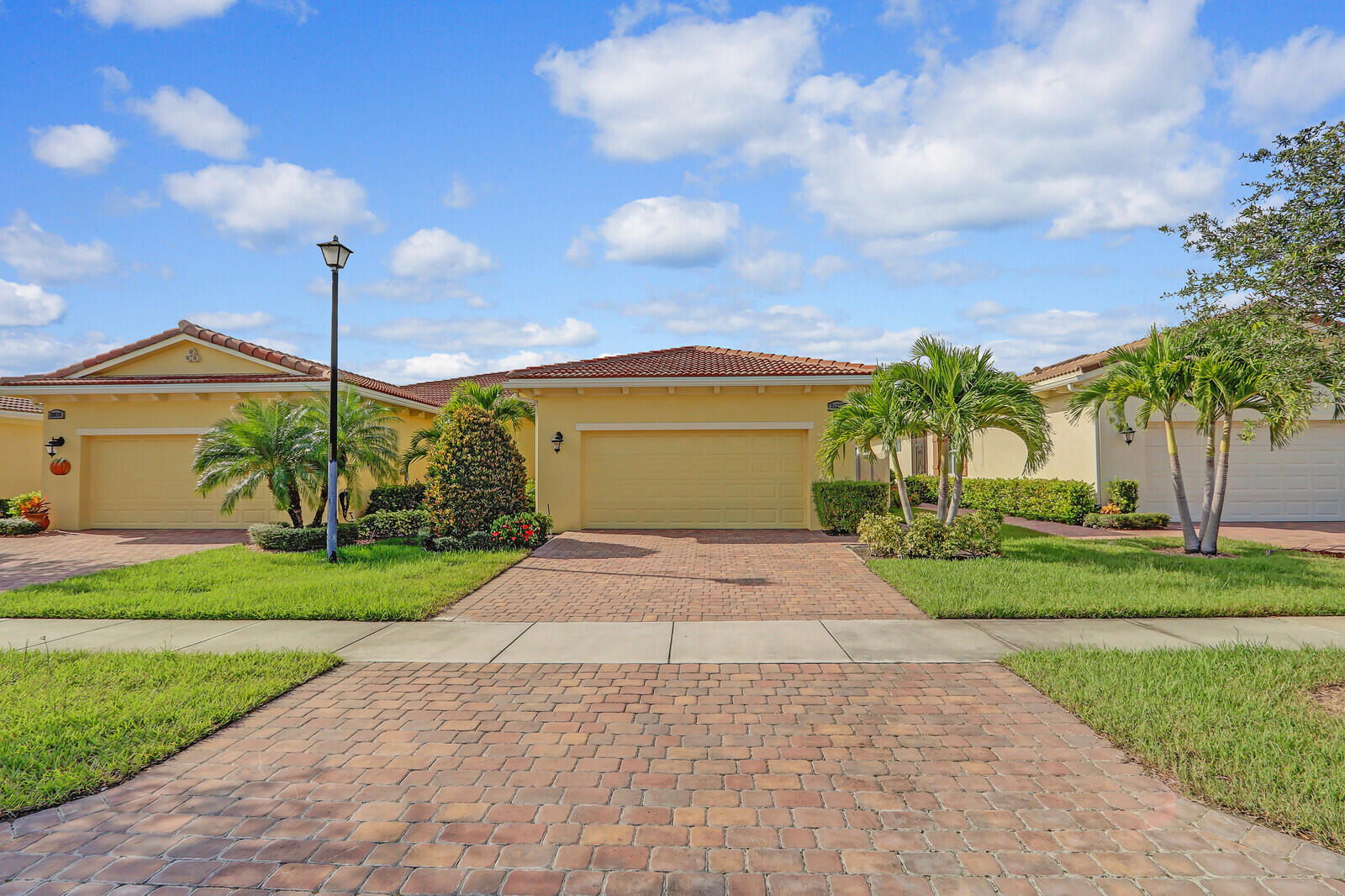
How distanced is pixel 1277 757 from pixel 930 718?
174 centimetres

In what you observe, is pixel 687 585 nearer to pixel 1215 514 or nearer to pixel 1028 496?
pixel 1215 514

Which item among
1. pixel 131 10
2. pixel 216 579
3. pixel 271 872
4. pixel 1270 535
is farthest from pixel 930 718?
pixel 1270 535

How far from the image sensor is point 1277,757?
3.67 meters

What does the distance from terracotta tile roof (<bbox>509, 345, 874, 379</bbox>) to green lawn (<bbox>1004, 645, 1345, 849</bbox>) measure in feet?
33.7

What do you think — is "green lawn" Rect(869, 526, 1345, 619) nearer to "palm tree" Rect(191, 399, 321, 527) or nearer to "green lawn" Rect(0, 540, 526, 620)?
"green lawn" Rect(0, 540, 526, 620)

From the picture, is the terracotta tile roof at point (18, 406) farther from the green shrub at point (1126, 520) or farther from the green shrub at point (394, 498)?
the green shrub at point (1126, 520)

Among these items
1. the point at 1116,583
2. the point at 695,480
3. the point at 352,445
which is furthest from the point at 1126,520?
the point at 352,445

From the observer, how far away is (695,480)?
1580 centimetres

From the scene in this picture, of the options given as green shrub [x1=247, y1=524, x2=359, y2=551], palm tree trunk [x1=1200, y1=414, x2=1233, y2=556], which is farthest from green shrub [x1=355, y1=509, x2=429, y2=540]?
palm tree trunk [x1=1200, y1=414, x2=1233, y2=556]

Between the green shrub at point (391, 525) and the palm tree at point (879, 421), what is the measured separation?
27.5ft

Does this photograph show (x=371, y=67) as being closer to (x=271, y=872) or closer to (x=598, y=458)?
(x=598, y=458)

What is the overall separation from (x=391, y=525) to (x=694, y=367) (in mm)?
7537

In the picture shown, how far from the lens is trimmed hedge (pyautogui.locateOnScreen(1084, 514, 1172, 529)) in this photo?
49.6 feet

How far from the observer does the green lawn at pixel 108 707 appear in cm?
368
